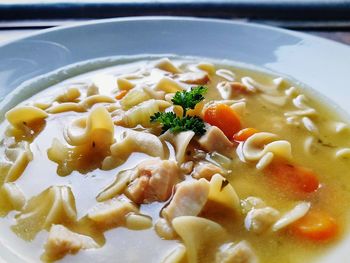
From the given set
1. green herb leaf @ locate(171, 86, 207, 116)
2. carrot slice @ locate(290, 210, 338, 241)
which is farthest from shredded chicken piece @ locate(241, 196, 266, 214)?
green herb leaf @ locate(171, 86, 207, 116)

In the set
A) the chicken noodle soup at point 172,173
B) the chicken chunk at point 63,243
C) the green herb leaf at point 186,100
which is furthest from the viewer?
the green herb leaf at point 186,100

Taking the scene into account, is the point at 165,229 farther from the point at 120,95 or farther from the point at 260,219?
the point at 120,95

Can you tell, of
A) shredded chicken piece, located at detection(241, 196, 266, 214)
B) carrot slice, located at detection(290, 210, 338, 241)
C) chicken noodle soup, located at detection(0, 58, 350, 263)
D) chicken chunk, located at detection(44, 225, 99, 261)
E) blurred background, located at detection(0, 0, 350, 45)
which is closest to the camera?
chicken chunk, located at detection(44, 225, 99, 261)

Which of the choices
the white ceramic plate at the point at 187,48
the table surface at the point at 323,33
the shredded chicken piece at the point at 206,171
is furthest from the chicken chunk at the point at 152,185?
the table surface at the point at 323,33

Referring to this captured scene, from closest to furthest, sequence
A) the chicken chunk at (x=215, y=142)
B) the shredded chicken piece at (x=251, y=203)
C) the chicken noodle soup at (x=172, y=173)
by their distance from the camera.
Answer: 1. the chicken noodle soup at (x=172, y=173)
2. the shredded chicken piece at (x=251, y=203)
3. the chicken chunk at (x=215, y=142)

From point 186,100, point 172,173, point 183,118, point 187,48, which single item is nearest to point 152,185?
point 172,173

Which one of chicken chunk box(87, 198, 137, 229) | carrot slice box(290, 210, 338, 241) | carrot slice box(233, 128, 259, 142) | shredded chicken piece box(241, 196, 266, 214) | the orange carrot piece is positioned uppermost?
the orange carrot piece

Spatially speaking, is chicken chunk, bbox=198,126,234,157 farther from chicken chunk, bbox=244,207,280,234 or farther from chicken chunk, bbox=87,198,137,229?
chicken chunk, bbox=87,198,137,229

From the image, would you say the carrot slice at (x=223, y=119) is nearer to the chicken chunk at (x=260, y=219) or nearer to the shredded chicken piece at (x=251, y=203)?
the shredded chicken piece at (x=251, y=203)
